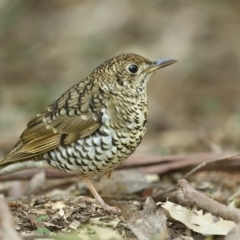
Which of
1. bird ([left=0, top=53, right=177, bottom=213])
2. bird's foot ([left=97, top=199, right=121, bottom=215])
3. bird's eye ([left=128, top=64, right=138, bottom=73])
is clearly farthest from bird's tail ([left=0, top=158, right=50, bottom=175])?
bird's eye ([left=128, top=64, right=138, bottom=73])

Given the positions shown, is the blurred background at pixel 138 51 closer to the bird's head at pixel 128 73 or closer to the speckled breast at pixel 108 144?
the bird's head at pixel 128 73

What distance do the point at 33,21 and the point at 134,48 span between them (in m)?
2.58

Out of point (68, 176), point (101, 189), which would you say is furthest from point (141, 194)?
point (68, 176)

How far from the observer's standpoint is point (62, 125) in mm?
5309

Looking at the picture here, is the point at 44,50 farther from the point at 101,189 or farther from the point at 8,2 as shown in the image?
the point at 101,189

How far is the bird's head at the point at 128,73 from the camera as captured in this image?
17.2 feet

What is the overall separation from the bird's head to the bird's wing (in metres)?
0.16

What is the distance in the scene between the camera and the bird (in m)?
5.03

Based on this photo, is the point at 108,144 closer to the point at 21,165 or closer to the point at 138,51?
the point at 21,165

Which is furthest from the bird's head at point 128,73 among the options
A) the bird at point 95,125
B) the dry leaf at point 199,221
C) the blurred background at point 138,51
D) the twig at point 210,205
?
the blurred background at point 138,51

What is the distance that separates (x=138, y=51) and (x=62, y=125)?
6939 mm

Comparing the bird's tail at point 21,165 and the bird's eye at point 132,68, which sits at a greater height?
the bird's eye at point 132,68

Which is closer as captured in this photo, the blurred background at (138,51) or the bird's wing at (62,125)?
→ the bird's wing at (62,125)

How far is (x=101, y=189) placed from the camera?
600 cm
